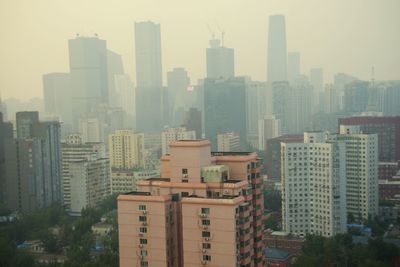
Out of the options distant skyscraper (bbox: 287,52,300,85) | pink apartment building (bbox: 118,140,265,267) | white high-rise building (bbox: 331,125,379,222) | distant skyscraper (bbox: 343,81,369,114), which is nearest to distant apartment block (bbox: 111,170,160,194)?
distant skyscraper (bbox: 287,52,300,85)

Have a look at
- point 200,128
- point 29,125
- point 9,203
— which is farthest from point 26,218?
point 200,128

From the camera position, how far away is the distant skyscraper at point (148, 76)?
7.74 metres

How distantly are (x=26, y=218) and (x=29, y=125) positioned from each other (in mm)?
1914

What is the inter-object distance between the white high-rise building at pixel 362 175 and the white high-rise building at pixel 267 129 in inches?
99.2

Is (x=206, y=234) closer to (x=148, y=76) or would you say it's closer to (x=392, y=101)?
(x=392, y=101)

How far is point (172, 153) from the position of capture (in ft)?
9.96

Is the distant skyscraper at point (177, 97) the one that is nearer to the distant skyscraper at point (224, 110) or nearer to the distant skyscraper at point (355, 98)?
the distant skyscraper at point (224, 110)

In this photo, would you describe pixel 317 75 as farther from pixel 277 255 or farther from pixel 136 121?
pixel 136 121

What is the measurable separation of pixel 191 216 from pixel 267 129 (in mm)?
7087

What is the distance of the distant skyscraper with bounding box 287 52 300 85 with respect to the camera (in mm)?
7015

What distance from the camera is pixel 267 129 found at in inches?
386

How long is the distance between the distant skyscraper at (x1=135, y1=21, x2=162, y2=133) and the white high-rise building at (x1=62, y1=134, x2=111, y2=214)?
39.2 inches

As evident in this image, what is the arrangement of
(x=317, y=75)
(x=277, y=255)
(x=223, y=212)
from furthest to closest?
(x=317, y=75) < (x=277, y=255) < (x=223, y=212)

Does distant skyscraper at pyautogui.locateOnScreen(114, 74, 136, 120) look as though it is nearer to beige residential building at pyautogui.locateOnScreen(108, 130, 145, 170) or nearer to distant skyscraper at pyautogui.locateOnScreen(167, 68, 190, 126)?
beige residential building at pyautogui.locateOnScreen(108, 130, 145, 170)
